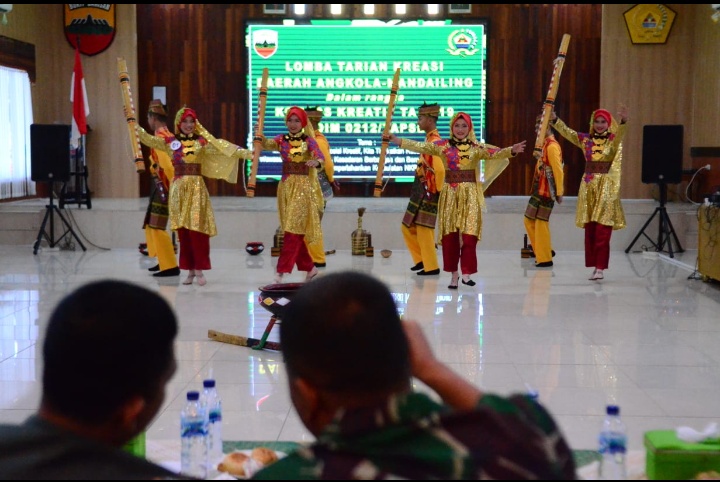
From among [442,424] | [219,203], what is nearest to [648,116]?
[219,203]

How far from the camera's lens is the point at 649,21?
13141 mm

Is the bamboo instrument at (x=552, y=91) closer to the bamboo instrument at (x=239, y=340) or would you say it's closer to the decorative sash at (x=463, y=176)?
the decorative sash at (x=463, y=176)

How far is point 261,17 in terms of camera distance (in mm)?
13695

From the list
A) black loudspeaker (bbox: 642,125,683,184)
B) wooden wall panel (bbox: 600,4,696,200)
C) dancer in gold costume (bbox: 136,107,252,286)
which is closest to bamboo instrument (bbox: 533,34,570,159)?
dancer in gold costume (bbox: 136,107,252,286)

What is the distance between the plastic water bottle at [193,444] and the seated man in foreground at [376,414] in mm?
1160

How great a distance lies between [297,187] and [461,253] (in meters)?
1.44

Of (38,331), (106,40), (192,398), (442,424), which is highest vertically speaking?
(106,40)

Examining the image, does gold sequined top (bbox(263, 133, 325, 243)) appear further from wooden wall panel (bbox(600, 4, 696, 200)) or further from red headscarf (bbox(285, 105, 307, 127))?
wooden wall panel (bbox(600, 4, 696, 200))

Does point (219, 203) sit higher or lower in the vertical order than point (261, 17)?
lower

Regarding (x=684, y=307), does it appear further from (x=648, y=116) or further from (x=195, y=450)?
(x=648, y=116)

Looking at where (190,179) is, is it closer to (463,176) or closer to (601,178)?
(463,176)

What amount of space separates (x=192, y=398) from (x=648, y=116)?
11.8 m

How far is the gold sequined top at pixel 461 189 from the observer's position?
7.67 meters

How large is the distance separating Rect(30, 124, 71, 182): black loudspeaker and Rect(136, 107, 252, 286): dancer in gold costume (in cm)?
316
